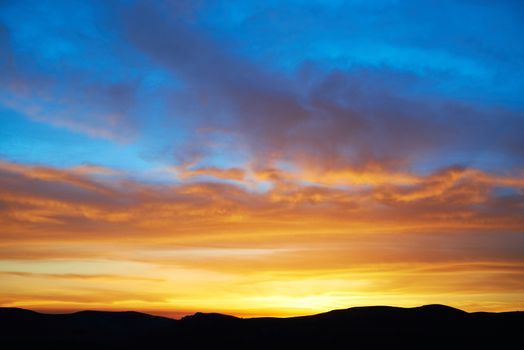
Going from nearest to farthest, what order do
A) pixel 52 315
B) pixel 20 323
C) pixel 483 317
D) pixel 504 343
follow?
pixel 504 343, pixel 483 317, pixel 20 323, pixel 52 315

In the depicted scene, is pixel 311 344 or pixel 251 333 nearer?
pixel 311 344

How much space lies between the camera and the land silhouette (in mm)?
89312

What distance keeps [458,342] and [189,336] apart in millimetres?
50351

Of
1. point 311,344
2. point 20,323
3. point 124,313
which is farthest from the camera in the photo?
point 124,313

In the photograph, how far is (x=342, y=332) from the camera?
323ft

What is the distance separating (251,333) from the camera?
340 ft

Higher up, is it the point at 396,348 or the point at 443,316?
the point at 443,316

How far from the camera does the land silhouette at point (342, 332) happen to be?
89.3 meters

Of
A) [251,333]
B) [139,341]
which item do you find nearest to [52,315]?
[139,341]

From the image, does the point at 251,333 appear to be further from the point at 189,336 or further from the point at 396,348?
the point at 396,348

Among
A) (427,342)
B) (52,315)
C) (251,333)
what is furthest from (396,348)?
(52,315)

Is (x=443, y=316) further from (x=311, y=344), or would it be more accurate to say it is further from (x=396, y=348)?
(x=311, y=344)

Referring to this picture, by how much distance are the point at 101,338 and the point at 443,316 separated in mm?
87463

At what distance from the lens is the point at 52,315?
158 meters
